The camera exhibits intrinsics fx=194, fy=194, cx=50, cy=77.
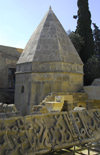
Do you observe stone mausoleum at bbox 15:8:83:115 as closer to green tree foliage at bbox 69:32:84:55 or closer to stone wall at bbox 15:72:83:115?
stone wall at bbox 15:72:83:115

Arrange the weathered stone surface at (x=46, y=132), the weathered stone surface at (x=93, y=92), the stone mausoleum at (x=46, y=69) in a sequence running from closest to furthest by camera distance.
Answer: the weathered stone surface at (x=46, y=132) → the weathered stone surface at (x=93, y=92) → the stone mausoleum at (x=46, y=69)

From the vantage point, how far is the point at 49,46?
11.7 metres

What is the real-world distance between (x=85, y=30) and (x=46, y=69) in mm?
8313

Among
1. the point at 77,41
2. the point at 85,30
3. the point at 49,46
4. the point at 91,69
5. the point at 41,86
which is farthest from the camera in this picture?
the point at 85,30

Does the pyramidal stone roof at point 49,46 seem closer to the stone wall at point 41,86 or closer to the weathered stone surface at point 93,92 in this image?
the stone wall at point 41,86

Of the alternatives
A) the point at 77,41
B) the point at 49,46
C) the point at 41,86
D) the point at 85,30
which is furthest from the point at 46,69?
the point at 85,30

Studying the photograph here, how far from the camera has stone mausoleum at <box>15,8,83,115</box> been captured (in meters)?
11.0

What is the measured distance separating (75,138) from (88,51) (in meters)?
14.4

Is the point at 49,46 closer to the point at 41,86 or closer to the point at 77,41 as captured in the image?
the point at 41,86

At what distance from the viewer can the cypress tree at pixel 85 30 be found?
686 inches

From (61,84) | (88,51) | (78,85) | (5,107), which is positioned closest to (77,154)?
(5,107)

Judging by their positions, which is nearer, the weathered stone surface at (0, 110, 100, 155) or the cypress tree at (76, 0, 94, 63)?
the weathered stone surface at (0, 110, 100, 155)

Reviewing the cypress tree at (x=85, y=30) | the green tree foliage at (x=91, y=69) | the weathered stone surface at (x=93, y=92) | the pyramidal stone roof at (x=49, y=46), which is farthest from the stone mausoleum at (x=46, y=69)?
the cypress tree at (x=85, y=30)

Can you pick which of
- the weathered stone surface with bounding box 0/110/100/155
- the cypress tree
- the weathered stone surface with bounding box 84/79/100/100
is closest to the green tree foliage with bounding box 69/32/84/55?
the cypress tree
